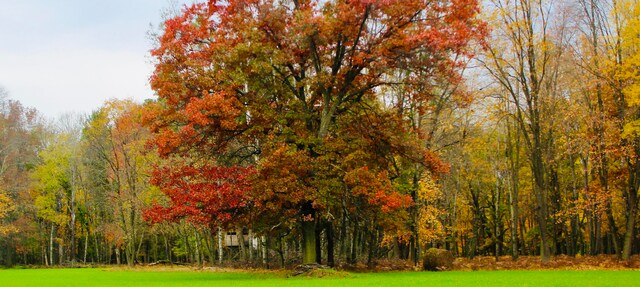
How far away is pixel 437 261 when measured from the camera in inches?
1012

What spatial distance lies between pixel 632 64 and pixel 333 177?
13.6 meters

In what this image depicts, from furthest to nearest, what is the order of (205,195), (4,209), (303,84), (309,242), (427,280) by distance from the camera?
(4,209)
(309,242)
(303,84)
(205,195)
(427,280)

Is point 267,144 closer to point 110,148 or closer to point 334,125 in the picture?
point 334,125

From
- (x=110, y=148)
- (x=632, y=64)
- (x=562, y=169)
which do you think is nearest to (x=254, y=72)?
(x=632, y=64)

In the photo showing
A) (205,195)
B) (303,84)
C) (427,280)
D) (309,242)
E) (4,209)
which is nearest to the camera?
(427,280)

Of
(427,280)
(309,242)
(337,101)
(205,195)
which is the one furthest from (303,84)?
(427,280)

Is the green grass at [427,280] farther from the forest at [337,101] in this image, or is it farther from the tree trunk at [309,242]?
the forest at [337,101]

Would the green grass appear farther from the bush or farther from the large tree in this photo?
the bush

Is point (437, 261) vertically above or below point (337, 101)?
below

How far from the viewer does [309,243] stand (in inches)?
919

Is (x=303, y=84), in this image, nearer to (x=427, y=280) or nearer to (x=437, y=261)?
(x=427, y=280)

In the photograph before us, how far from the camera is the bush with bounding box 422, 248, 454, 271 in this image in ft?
84.2

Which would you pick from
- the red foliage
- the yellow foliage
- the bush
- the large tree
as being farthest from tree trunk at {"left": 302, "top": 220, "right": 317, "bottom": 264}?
the yellow foliage

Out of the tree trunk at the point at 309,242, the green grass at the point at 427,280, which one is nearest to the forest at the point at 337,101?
the tree trunk at the point at 309,242
